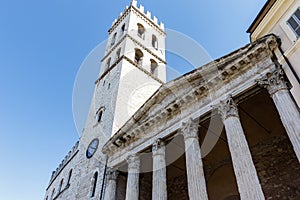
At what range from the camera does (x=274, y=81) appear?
707 centimetres

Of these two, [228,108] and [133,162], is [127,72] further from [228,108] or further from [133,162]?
[228,108]

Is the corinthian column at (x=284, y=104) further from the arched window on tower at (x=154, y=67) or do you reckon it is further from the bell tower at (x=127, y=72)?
the arched window on tower at (x=154, y=67)

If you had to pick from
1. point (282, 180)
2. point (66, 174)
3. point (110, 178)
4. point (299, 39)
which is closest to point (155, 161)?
point (110, 178)

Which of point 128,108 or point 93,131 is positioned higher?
point 128,108

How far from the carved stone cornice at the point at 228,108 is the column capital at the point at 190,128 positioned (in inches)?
42.8

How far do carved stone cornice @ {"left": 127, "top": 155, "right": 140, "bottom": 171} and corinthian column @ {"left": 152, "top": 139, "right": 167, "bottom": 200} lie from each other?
1.21 metres

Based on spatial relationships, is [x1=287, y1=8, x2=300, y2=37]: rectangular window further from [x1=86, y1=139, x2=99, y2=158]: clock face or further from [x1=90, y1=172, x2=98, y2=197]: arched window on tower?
[x1=86, y1=139, x2=99, y2=158]: clock face

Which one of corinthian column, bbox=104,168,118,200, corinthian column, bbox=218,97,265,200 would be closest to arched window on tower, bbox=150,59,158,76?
corinthian column, bbox=104,168,118,200

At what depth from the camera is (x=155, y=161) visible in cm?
923

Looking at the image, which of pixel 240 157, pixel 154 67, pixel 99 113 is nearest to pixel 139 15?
pixel 154 67

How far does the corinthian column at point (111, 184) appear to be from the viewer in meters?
10.5

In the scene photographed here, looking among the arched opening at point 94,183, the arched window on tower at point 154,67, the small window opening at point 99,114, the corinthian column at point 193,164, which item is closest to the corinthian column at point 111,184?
the arched opening at point 94,183

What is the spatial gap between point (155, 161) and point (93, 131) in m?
7.13

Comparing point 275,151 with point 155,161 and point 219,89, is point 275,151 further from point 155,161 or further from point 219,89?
point 155,161
